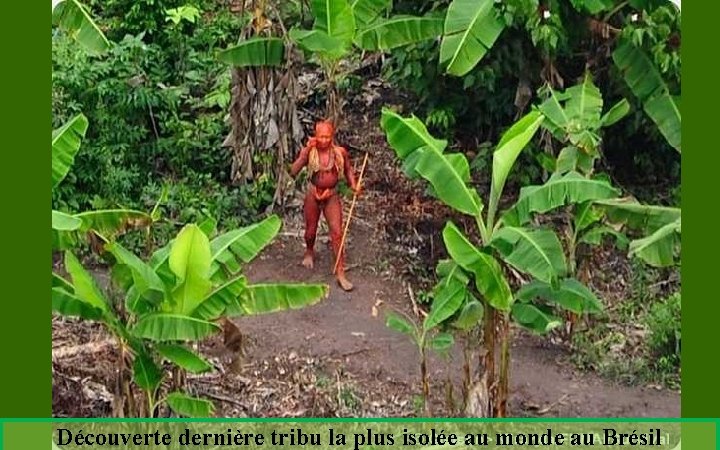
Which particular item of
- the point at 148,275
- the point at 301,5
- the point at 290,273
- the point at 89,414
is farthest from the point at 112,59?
the point at 148,275

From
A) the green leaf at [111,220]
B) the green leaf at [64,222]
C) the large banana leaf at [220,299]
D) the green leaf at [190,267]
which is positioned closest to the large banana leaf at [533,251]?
the large banana leaf at [220,299]

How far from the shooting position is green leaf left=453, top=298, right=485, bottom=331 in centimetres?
688

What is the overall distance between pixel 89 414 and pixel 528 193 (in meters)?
2.88

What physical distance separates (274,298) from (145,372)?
76cm

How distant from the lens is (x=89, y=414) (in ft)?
24.6

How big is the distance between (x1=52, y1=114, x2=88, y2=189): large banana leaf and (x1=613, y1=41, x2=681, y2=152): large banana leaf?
3819mm

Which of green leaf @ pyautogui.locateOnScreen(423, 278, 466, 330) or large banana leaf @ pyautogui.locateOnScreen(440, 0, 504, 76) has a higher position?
large banana leaf @ pyautogui.locateOnScreen(440, 0, 504, 76)

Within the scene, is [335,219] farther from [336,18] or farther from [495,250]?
[495,250]

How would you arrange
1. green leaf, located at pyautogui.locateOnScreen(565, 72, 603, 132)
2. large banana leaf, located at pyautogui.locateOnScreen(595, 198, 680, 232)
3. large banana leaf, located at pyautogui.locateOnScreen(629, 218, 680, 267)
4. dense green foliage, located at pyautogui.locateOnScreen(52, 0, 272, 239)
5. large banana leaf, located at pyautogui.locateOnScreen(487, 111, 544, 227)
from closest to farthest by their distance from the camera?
1. large banana leaf, located at pyautogui.locateOnScreen(629, 218, 680, 267)
2. large banana leaf, located at pyautogui.locateOnScreen(487, 111, 544, 227)
3. large banana leaf, located at pyautogui.locateOnScreen(595, 198, 680, 232)
4. green leaf, located at pyautogui.locateOnScreen(565, 72, 603, 132)
5. dense green foliage, located at pyautogui.locateOnScreen(52, 0, 272, 239)

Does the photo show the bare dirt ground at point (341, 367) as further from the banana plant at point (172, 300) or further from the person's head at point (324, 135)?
the person's head at point (324, 135)

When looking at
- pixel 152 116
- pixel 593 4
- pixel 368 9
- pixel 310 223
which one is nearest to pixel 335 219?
pixel 310 223

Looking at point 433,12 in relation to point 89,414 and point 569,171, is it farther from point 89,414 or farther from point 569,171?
point 89,414

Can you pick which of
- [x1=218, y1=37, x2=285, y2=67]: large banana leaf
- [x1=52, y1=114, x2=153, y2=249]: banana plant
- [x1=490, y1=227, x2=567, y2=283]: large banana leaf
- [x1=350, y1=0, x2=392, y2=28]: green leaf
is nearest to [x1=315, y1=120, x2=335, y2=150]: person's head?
[x1=350, y1=0, x2=392, y2=28]: green leaf

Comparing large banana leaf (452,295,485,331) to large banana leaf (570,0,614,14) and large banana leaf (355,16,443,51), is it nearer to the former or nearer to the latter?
large banana leaf (355,16,443,51)
